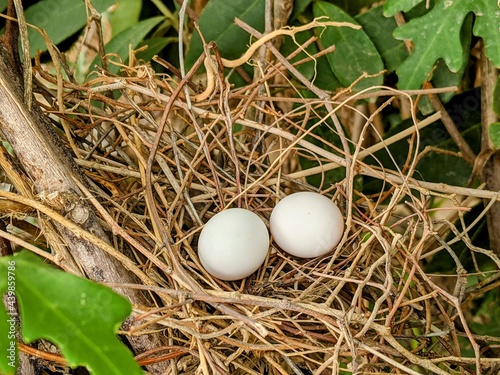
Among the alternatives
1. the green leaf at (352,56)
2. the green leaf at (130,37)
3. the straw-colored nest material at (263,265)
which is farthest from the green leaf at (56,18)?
the green leaf at (352,56)

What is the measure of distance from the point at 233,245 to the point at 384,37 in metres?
0.49

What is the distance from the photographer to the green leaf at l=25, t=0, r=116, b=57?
1.01 metres

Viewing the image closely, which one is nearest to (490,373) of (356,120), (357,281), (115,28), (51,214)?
(357,281)

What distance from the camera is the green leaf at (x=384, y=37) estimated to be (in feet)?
3.18

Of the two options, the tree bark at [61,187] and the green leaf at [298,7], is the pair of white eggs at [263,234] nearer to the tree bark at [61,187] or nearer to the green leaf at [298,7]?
the tree bark at [61,187]

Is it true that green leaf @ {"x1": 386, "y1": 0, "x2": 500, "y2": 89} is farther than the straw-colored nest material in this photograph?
Yes

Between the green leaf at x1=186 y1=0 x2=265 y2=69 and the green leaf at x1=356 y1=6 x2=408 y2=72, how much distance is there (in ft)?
0.54

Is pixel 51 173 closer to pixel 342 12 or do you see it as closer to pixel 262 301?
pixel 262 301

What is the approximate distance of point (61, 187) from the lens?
2.13 ft

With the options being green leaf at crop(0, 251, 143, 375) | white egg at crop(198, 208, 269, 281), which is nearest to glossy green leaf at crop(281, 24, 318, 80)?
white egg at crop(198, 208, 269, 281)

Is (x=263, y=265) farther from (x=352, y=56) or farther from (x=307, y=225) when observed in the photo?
(x=352, y=56)

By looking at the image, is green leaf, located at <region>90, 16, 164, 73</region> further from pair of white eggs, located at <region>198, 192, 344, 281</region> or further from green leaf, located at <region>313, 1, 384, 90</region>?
pair of white eggs, located at <region>198, 192, 344, 281</region>

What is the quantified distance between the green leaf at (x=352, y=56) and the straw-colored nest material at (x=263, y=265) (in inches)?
5.2

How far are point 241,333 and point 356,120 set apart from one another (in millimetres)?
655
